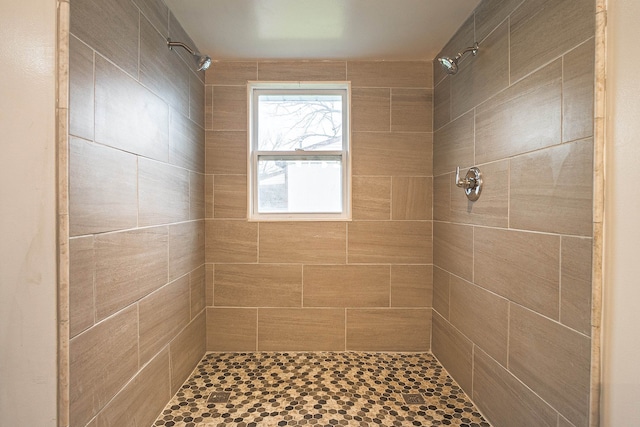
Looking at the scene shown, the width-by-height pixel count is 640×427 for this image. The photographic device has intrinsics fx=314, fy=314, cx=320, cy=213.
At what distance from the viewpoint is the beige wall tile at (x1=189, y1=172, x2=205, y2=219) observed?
1.88m

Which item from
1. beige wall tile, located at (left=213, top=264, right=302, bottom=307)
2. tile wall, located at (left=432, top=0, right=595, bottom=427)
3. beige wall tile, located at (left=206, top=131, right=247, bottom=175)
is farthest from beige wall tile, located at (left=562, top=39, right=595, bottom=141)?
beige wall tile, located at (left=206, top=131, right=247, bottom=175)

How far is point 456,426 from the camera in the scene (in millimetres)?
1422

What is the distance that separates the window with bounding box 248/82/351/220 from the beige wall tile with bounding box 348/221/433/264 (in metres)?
0.22

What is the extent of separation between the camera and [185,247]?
1.78 meters

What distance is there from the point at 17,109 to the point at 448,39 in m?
2.04

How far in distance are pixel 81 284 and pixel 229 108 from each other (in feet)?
4.83

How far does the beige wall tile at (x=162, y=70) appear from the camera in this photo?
135 cm

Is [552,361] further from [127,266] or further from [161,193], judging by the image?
[161,193]

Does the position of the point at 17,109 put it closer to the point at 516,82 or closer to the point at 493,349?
the point at 516,82

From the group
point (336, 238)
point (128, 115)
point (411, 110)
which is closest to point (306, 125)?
point (411, 110)

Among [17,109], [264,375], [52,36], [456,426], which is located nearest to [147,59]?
[52,36]

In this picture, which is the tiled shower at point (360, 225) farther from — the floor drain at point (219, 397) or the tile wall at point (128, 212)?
the floor drain at point (219, 397)

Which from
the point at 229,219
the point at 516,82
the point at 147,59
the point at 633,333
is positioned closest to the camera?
the point at 633,333

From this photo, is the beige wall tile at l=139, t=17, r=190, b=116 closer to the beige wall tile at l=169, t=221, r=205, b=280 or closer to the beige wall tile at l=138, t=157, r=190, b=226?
the beige wall tile at l=138, t=157, r=190, b=226
